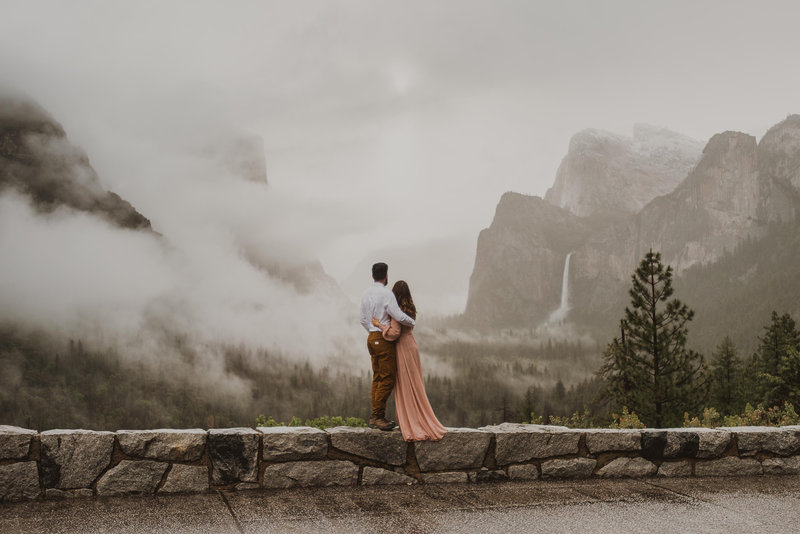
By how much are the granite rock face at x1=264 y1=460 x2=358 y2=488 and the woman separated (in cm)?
71

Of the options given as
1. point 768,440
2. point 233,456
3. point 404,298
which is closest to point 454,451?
point 404,298

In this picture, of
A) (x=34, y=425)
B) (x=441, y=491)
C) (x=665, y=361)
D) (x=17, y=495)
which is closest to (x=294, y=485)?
(x=441, y=491)

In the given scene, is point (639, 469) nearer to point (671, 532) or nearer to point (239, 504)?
point (671, 532)

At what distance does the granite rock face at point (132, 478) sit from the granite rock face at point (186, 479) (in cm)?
9

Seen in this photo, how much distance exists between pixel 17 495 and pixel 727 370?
6274 cm

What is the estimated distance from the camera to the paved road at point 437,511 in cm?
527

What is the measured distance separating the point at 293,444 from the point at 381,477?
3.36 ft

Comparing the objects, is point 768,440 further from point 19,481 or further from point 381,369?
point 19,481

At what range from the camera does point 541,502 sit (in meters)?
6.33

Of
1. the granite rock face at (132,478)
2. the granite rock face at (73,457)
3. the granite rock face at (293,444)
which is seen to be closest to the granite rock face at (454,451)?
the granite rock face at (293,444)

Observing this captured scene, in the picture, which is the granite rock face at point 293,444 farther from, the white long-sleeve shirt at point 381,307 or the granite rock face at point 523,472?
the granite rock face at point 523,472

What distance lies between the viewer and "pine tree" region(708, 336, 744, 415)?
53719 mm

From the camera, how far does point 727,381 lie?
189ft

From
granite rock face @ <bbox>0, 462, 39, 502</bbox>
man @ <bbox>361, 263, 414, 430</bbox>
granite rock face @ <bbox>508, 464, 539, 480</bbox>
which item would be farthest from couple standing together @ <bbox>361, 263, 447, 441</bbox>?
granite rock face @ <bbox>0, 462, 39, 502</bbox>
